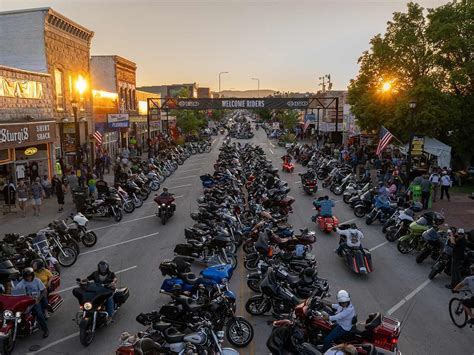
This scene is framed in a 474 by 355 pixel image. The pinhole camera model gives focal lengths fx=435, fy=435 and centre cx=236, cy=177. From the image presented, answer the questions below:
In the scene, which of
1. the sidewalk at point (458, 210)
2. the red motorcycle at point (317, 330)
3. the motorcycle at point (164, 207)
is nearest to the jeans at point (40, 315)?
the red motorcycle at point (317, 330)

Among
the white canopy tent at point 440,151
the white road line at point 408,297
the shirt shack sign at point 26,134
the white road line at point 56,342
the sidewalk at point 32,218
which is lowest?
the sidewalk at point 32,218

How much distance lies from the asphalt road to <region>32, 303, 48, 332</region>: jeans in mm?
280

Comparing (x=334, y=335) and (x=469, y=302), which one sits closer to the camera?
(x=334, y=335)

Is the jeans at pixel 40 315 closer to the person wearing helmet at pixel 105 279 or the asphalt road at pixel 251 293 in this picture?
the asphalt road at pixel 251 293

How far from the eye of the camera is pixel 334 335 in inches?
297

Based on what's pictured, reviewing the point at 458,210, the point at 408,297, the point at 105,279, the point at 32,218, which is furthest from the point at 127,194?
the point at 458,210

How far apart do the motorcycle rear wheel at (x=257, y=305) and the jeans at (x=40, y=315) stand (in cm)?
420

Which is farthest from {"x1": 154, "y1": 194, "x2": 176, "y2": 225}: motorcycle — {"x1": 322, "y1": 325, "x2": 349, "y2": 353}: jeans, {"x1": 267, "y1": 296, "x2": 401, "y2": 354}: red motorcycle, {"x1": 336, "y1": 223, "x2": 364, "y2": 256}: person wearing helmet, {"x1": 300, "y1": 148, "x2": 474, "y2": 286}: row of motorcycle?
{"x1": 322, "y1": 325, "x2": 349, "y2": 353}: jeans

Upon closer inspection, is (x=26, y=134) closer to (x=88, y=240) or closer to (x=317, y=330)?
(x=88, y=240)

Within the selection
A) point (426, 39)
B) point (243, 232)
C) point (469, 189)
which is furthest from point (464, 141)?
point (243, 232)

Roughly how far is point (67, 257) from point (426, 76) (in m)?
23.7

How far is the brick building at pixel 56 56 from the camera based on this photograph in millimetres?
25531

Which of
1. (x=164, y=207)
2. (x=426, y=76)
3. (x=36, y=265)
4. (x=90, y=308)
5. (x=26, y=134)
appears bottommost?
(x=164, y=207)

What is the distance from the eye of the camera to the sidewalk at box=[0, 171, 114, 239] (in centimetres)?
1702
